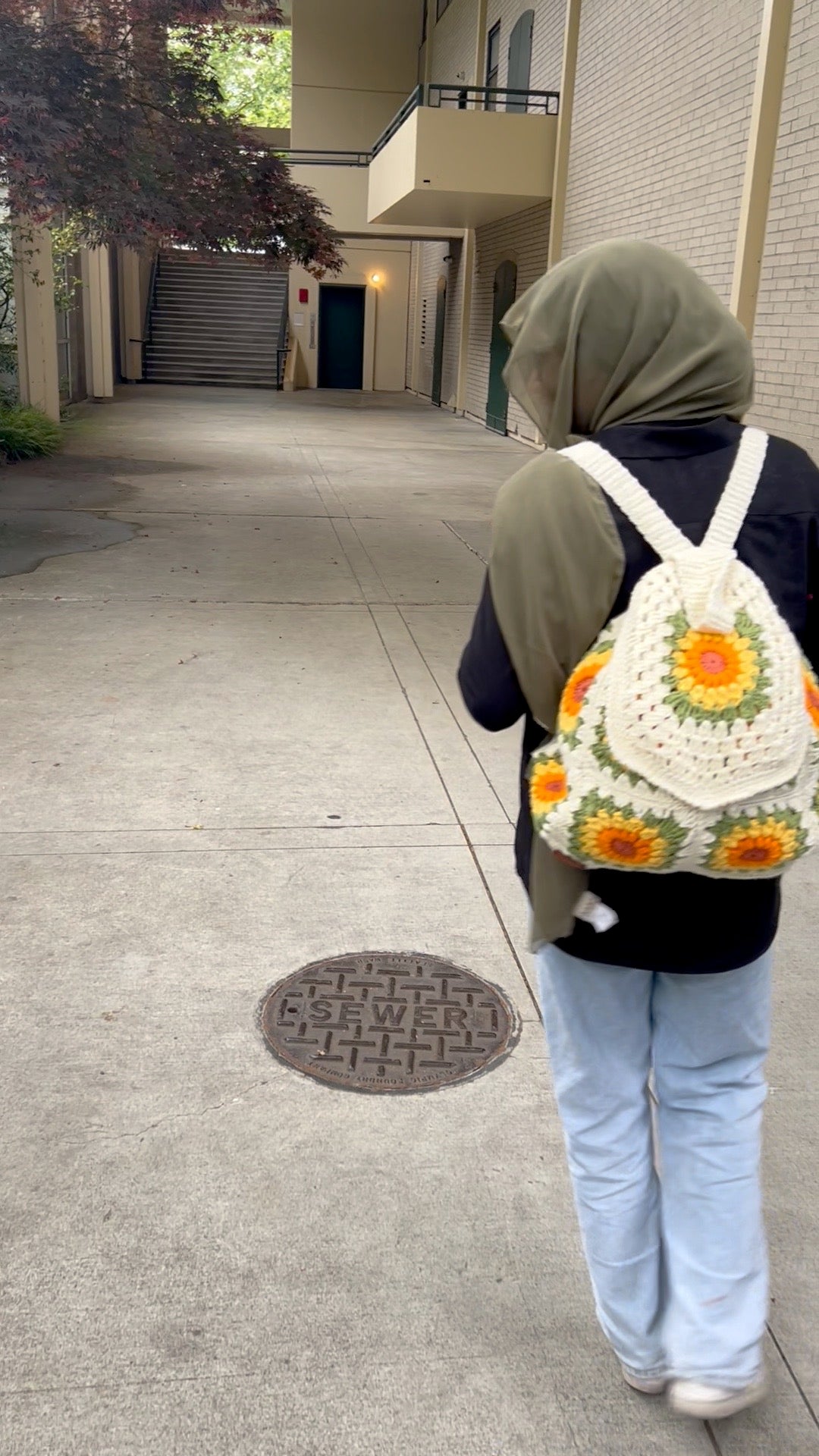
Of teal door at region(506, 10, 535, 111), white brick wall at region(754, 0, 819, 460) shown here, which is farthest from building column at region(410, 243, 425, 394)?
white brick wall at region(754, 0, 819, 460)

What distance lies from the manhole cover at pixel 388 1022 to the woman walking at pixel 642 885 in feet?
3.12

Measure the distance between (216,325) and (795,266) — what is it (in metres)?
23.3

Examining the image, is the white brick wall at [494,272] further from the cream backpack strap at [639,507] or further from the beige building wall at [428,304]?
the cream backpack strap at [639,507]

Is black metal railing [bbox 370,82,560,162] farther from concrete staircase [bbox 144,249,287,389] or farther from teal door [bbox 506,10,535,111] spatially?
concrete staircase [bbox 144,249,287,389]

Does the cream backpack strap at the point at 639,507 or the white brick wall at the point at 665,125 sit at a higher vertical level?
the white brick wall at the point at 665,125

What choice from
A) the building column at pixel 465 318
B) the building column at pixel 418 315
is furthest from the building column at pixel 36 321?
the building column at pixel 418 315

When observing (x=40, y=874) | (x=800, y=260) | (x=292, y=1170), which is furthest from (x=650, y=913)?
(x=800, y=260)

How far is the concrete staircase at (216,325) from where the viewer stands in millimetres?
29375

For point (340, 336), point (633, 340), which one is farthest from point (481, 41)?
point (633, 340)

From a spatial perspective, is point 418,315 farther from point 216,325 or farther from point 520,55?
point 520,55

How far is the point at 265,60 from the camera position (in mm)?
51656

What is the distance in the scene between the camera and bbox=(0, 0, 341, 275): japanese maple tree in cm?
800

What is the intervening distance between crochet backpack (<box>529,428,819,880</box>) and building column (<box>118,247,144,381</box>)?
27.8 m

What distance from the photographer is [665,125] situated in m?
12.9
